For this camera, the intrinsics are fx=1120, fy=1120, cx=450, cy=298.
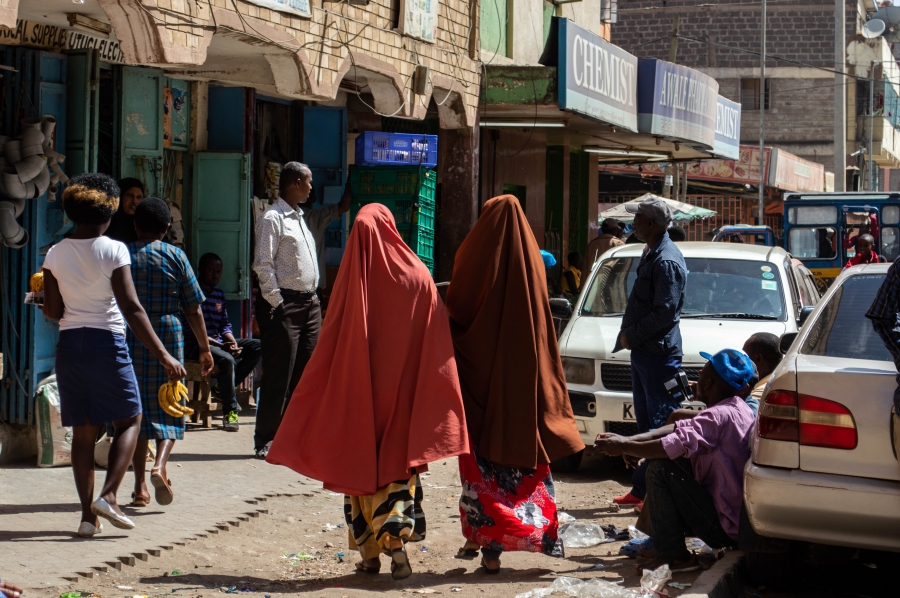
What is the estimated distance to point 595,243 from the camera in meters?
13.1

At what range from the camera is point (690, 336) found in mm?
7781

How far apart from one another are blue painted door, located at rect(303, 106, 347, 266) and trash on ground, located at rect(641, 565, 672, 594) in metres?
7.45

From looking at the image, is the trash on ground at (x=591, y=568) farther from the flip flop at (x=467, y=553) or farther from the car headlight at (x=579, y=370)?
the car headlight at (x=579, y=370)

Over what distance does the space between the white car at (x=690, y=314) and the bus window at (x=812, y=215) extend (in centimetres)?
1275

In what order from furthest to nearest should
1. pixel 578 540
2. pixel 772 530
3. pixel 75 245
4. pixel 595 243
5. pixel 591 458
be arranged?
pixel 595 243 < pixel 591 458 < pixel 578 540 < pixel 75 245 < pixel 772 530

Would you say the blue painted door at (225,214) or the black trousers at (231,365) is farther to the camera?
the blue painted door at (225,214)

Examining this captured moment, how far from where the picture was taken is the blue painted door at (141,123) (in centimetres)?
Result: 870

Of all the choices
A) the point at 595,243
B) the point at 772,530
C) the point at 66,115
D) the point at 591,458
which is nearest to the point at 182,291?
the point at 66,115

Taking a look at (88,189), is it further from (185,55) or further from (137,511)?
(185,55)

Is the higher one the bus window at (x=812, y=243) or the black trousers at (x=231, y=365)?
the bus window at (x=812, y=243)

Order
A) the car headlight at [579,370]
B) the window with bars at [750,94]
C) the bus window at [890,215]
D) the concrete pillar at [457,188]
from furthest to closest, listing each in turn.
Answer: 1. the window with bars at [750,94]
2. the bus window at [890,215]
3. the concrete pillar at [457,188]
4. the car headlight at [579,370]

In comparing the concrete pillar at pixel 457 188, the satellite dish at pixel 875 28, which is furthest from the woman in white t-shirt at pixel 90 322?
the satellite dish at pixel 875 28

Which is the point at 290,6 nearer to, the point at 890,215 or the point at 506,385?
the point at 506,385

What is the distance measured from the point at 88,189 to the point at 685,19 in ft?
140
